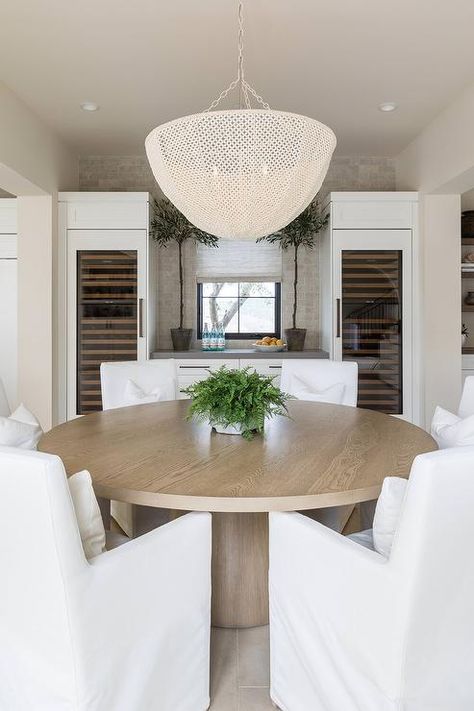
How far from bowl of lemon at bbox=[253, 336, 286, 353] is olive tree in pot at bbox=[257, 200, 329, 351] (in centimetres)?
9

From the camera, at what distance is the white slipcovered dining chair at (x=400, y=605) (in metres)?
1.10

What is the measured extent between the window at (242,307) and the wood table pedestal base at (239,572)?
129 inches

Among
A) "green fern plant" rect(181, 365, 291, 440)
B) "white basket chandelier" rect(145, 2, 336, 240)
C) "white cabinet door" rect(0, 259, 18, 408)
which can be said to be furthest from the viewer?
"white cabinet door" rect(0, 259, 18, 408)

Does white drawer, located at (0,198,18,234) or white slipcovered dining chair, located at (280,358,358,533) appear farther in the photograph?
white drawer, located at (0,198,18,234)

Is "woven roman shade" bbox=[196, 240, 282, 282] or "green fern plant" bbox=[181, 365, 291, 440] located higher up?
"woven roman shade" bbox=[196, 240, 282, 282]

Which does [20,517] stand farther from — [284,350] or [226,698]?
[284,350]

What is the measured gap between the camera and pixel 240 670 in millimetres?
1644

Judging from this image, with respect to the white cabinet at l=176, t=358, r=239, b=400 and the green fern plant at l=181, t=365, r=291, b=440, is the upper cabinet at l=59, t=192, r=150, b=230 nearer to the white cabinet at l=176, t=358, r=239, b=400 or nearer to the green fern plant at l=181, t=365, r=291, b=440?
the white cabinet at l=176, t=358, r=239, b=400

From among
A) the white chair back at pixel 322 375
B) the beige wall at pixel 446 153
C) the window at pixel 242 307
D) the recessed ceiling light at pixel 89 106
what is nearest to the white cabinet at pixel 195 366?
the window at pixel 242 307

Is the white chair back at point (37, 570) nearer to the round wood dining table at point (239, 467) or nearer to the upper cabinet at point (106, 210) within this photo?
the round wood dining table at point (239, 467)

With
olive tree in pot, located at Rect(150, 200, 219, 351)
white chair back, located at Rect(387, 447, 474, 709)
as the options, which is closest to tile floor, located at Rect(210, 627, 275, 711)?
white chair back, located at Rect(387, 447, 474, 709)

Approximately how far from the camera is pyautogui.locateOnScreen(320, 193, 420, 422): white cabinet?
4273mm

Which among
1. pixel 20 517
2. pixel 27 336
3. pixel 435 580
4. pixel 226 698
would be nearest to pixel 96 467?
pixel 20 517

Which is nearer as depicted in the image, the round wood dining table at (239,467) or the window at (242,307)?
the round wood dining table at (239,467)
